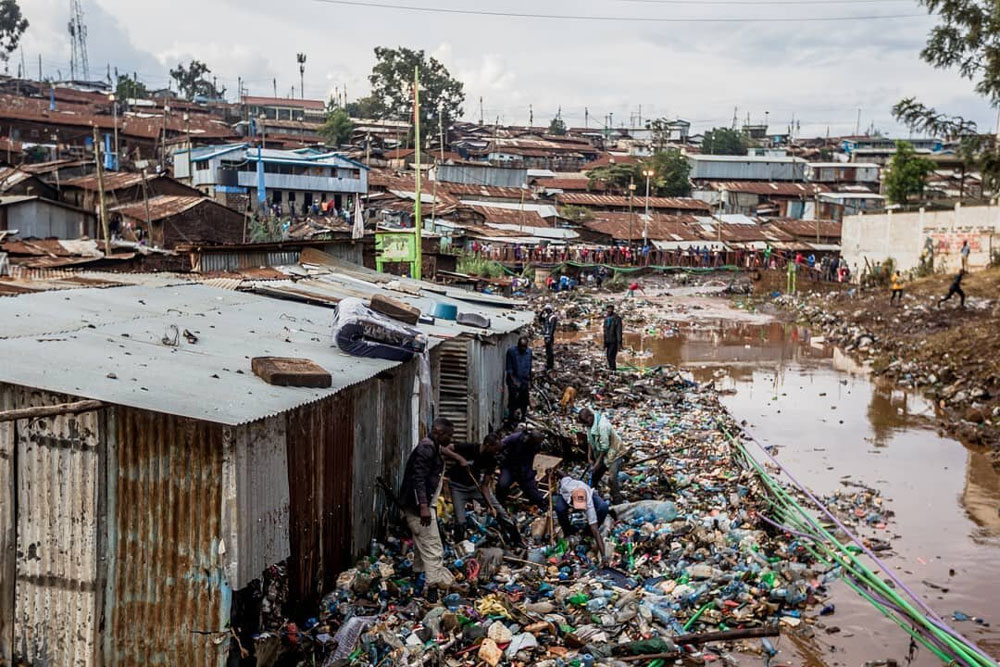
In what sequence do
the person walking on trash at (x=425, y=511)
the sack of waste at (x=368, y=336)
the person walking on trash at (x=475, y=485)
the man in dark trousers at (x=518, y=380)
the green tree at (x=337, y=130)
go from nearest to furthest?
the person walking on trash at (x=425, y=511) → the sack of waste at (x=368, y=336) → the person walking on trash at (x=475, y=485) → the man in dark trousers at (x=518, y=380) → the green tree at (x=337, y=130)

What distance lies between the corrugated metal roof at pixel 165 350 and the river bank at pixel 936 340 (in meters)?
10.0

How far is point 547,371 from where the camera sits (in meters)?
16.5

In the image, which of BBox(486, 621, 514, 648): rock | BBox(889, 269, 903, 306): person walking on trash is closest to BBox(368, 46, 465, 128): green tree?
BBox(889, 269, 903, 306): person walking on trash

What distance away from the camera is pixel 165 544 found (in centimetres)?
476

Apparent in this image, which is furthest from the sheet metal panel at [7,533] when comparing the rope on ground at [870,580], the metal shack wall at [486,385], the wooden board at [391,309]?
the rope on ground at [870,580]

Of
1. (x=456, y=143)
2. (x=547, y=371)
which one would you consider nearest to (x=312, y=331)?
(x=547, y=371)

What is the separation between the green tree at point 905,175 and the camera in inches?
1563

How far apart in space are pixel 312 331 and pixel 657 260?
36.0m

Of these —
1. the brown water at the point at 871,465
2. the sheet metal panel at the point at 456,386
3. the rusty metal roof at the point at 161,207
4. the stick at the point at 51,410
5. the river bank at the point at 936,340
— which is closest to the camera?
the stick at the point at 51,410

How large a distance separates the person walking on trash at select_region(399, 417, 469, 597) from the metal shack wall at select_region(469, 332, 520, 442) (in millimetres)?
3210

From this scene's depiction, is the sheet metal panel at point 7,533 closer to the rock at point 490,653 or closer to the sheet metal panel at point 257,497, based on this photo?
the sheet metal panel at point 257,497

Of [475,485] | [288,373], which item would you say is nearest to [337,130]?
[475,485]

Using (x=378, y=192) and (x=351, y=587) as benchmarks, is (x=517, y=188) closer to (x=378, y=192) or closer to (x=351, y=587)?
(x=378, y=192)

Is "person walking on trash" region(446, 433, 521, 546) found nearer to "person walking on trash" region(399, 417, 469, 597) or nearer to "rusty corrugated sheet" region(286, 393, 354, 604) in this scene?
"person walking on trash" region(399, 417, 469, 597)
